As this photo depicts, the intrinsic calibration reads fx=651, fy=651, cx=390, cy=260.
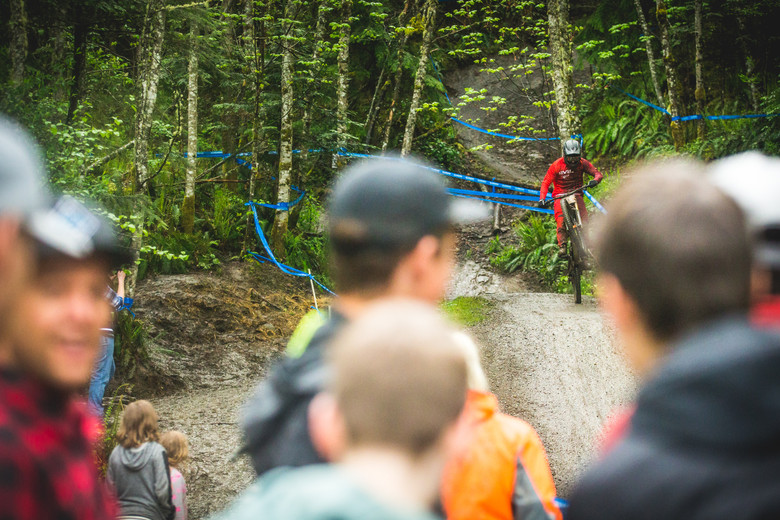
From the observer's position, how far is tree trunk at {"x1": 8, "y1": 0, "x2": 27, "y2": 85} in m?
6.55

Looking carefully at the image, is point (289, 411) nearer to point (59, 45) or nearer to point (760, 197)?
point (760, 197)

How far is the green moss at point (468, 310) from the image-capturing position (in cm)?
1080

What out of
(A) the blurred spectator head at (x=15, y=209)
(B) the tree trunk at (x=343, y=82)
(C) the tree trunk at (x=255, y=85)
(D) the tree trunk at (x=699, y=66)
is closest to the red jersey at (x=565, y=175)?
(B) the tree trunk at (x=343, y=82)

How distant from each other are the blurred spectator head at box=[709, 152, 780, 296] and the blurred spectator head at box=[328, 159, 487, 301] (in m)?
0.73

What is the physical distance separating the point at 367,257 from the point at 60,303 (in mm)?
729

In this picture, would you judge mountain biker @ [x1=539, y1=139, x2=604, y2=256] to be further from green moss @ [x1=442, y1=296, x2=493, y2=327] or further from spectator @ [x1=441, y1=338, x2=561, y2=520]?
spectator @ [x1=441, y1=338, x2=561, y2=520]

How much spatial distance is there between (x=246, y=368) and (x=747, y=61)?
1417 centimetres

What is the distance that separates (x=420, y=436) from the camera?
3.94 feet

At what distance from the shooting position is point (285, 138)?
12555mm

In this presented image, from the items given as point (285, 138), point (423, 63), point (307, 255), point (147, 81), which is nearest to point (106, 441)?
point (147, 81)

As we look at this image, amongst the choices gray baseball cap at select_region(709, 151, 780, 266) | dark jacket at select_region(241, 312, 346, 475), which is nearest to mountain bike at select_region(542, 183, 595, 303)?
gray baseball cap at select_region(709, 151, 780, 266)

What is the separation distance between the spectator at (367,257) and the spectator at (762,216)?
75 cm

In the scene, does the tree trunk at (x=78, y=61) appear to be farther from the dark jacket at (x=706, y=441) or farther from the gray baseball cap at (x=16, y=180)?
the dark jacket at (x=706, y=441)

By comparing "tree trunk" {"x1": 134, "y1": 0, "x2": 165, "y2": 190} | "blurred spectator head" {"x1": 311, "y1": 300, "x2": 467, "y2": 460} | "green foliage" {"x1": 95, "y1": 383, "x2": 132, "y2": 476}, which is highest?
"tree trunk" {"x1": 134, "y1": 0, "x2": 165, "y2": 190}
